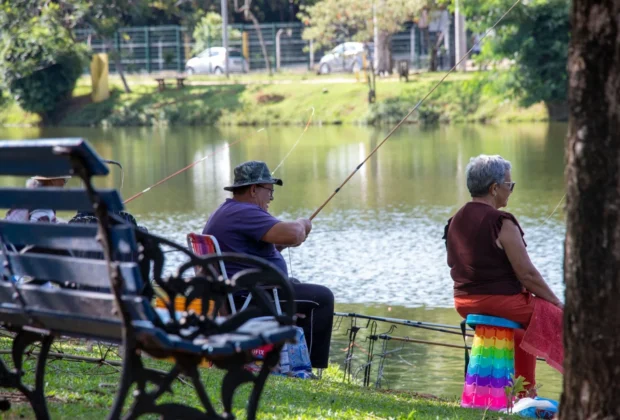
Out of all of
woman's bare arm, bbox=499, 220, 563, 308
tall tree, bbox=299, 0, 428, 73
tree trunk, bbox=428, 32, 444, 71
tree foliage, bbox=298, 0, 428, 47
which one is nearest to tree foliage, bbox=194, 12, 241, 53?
tree foliage, bbox=298, 0, 428, 47

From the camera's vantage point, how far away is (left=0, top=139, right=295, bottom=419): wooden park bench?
2973 mm

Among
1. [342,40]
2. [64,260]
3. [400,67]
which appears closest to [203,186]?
[64,260]

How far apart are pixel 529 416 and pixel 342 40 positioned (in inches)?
1741

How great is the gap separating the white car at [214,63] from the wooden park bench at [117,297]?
47.5 meters

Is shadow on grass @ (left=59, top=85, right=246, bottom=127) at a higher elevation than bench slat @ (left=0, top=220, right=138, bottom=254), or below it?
below

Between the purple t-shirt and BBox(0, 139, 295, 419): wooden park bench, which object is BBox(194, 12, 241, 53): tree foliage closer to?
the purple t-shirt

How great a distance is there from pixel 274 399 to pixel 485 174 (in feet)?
5.22

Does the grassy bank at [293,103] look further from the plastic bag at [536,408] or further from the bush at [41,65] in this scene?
the plastic bag at [536,408]

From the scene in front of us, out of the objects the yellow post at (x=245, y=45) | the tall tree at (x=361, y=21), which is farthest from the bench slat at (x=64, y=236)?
the yellow post at (x=245, y=45)

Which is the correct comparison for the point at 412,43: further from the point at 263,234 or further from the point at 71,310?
the point at 71,310

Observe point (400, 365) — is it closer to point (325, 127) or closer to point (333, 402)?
point (333, 402)

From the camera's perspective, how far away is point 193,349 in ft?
9.71

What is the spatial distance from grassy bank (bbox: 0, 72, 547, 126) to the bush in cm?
91

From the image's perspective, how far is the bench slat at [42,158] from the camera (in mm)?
2861
